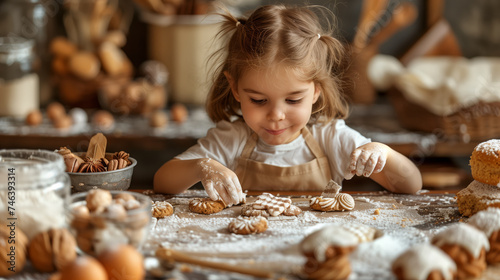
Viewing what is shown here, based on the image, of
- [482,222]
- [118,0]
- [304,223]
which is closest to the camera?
[482,222]

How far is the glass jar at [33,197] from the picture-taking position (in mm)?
860

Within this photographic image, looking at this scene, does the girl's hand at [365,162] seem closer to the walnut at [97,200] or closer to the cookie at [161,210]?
the cookie at [161,210]

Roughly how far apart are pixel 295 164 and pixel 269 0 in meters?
1.71

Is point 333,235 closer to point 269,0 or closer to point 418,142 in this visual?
point 418,142

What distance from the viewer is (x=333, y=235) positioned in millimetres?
831

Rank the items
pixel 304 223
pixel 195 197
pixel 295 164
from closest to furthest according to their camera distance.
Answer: pixel 304 223 → pixel 195 197 → pixel 295 164

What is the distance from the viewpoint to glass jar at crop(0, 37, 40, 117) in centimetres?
247

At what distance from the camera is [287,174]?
4.58 feet

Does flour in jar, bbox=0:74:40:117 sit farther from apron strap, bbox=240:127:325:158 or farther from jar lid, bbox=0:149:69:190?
jar lid, bbox=0:149:69:190

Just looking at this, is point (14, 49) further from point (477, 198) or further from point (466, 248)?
point (466, 248)

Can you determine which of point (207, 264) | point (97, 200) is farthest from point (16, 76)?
point (207, 264)

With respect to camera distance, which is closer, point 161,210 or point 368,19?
point 161,210

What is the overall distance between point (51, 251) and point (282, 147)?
0.73 m

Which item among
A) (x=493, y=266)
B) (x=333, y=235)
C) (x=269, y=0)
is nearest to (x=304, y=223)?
(x=333, y=235)
